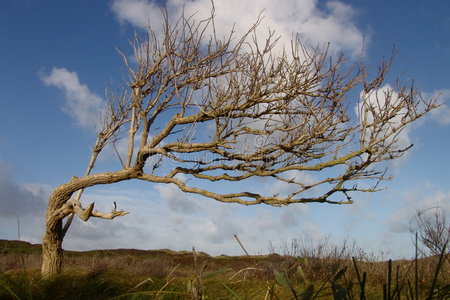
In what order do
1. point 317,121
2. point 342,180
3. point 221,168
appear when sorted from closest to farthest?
1. point 342,180
2. point 317,121
3. point 221,168

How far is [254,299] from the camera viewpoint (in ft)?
18.5

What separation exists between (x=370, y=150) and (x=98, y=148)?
7805 millimetres

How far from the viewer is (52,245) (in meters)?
9.68

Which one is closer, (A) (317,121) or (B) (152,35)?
(A) (317,121)

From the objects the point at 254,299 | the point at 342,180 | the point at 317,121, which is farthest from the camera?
the point at 317,121

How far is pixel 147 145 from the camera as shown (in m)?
8.90

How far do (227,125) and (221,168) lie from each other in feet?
3.59

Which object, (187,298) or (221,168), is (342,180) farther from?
(187,298)

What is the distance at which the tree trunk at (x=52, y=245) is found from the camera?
373 inches

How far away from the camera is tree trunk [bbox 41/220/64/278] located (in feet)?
31.1

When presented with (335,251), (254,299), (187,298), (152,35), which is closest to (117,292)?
(187,298)

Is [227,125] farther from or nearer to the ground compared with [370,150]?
farther from the ground

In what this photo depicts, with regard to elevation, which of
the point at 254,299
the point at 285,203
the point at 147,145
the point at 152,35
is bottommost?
the point at 254,299

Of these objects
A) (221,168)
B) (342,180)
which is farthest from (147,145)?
(342,180)
